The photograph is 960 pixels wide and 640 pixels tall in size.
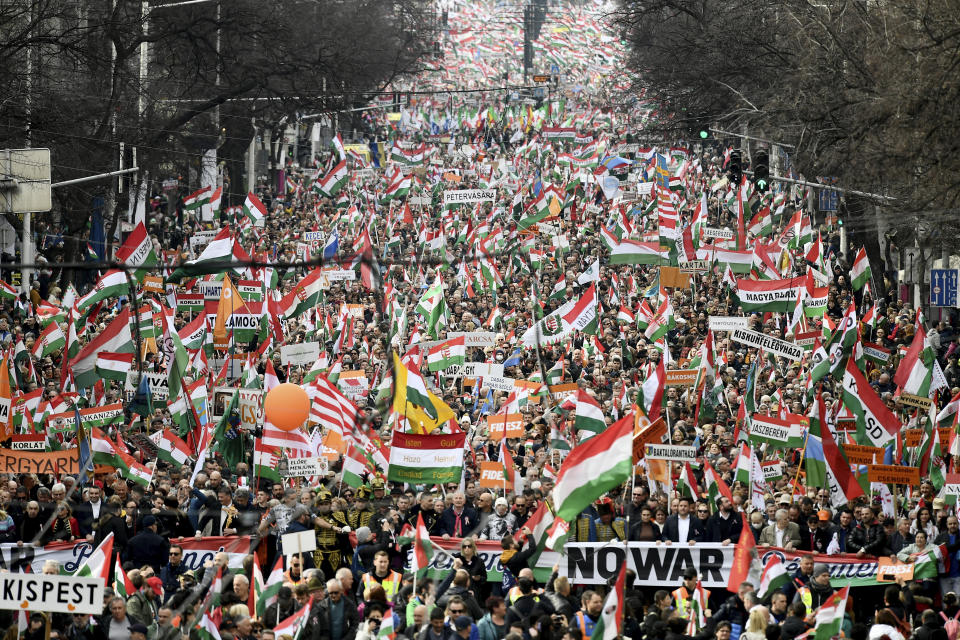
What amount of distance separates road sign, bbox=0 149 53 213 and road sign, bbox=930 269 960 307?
1625cm

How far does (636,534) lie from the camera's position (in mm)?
16469

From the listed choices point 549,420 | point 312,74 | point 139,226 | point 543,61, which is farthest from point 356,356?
point 543,61

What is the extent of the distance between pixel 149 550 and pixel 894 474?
6905 millimetres

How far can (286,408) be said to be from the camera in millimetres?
19219

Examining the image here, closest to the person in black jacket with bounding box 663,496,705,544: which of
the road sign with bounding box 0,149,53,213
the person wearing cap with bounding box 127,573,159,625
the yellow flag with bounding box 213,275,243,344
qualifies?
the person wearing cap with bounding box 127,573,159,625

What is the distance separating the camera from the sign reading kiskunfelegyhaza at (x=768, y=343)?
22.5 m

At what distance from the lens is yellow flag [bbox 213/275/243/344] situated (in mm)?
25642

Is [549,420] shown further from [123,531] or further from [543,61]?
[543,61]

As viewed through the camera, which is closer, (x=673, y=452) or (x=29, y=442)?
(x=673, y=452)

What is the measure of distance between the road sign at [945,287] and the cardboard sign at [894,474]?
55.4 ft

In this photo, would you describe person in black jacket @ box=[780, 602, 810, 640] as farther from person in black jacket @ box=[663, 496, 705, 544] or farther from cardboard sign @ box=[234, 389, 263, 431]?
cardboard sign @ box=[234, 389, 263, 431]

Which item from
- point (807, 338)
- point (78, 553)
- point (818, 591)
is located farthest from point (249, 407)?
point (818, 591)

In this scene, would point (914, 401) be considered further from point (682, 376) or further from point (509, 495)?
point (509, 495)

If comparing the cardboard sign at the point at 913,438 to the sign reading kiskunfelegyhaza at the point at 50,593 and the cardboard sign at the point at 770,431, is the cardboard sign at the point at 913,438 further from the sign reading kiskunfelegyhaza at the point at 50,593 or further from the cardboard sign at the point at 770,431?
the sign reading kiskunfelegyhaza at the point at 50,593
